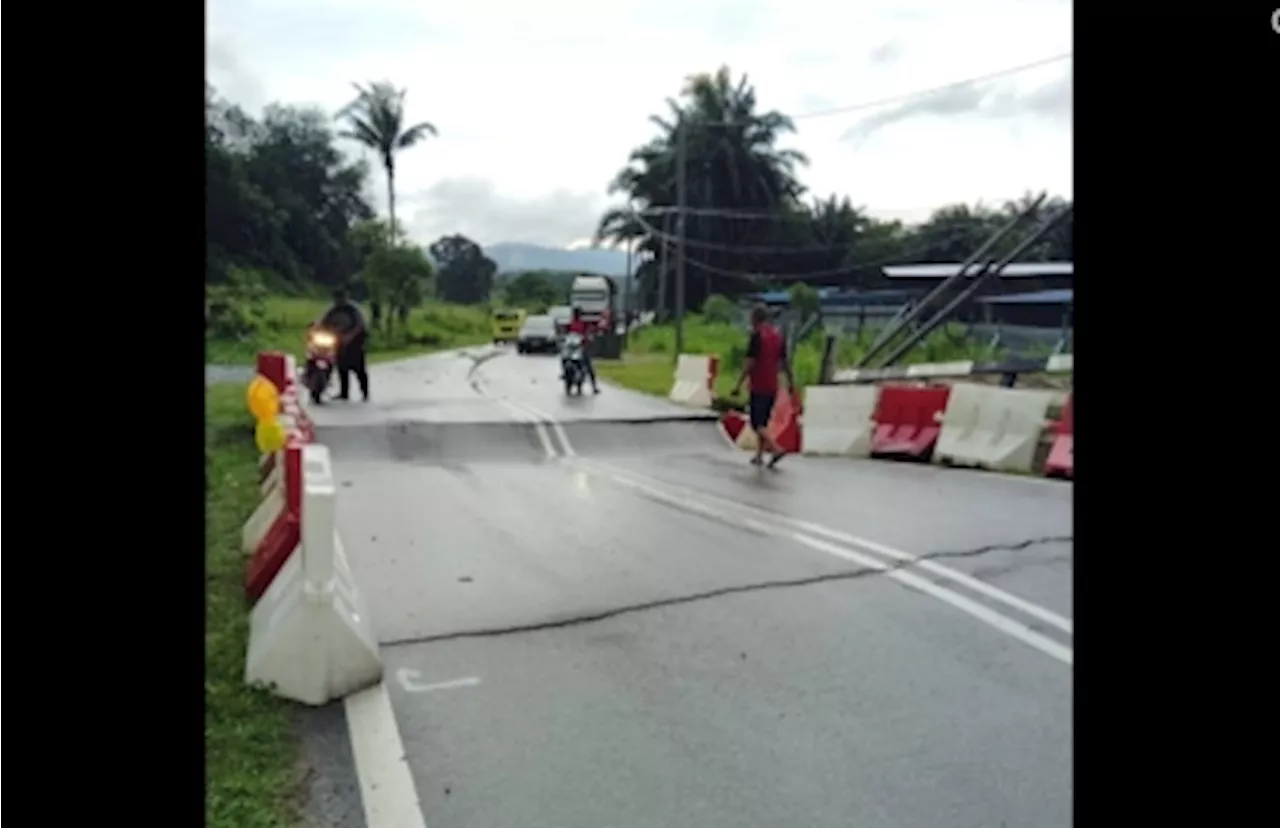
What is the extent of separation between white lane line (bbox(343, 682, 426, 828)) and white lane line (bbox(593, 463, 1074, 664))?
2.14 m

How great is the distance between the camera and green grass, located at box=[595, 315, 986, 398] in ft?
61.2

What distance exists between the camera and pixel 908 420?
12750 mm

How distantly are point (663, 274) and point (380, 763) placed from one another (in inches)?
894

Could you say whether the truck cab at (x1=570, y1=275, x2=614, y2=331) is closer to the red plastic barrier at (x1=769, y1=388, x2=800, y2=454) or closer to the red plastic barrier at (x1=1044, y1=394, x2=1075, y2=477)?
the red plastic barrier at (x1=769, y1=388, x2=800, y2=454)

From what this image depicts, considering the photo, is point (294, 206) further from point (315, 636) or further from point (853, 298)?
point (853, 298)

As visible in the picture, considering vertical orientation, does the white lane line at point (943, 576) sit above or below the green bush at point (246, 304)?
below

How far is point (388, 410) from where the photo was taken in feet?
50.9

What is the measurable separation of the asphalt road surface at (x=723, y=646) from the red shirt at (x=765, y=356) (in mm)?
1178

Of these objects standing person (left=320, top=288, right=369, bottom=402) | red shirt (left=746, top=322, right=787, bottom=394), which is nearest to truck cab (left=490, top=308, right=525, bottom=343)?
standing person (left=320, top=288, right=369, bottom=402)

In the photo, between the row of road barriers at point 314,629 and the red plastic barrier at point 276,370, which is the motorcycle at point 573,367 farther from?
the row of road barriers at point 314,629

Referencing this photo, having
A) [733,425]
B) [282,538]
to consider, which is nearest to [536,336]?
[733,425]

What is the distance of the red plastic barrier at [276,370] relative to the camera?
10.6 metres

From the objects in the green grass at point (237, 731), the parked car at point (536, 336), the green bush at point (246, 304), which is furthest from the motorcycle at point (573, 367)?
the parked car at point (536, 336)
